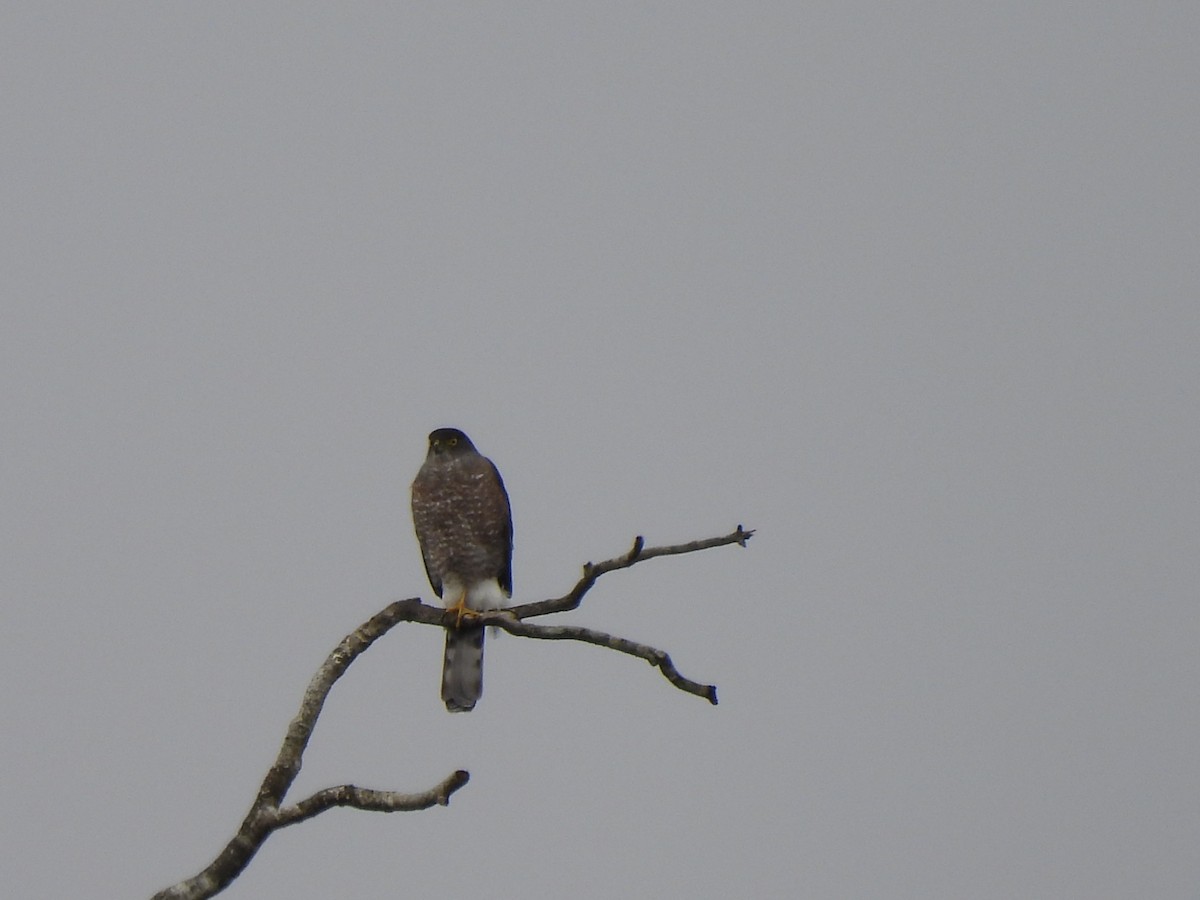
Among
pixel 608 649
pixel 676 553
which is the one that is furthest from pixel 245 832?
pixel 676 553

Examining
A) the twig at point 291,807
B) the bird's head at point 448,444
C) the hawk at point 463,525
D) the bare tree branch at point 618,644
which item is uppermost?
the bird's head at point 448,444

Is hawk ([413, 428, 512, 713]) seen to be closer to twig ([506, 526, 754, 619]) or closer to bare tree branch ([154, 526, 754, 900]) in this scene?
bare tree branch ([154, 526, 754, 900])

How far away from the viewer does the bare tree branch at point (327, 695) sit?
14.8 feet

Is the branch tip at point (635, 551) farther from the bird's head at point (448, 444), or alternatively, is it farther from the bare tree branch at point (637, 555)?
the bird's head at point (448, 444)

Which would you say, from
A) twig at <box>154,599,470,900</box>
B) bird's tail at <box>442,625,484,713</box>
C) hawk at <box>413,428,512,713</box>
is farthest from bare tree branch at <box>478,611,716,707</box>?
hawk at <box>413,428,512,713</box>

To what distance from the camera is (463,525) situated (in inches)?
339

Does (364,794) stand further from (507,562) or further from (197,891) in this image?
(507,562)

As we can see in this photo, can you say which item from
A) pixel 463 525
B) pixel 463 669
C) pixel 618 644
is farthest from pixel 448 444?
pixel 618 644

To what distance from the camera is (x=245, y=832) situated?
15.2 ft

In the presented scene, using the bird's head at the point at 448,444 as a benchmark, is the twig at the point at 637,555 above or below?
below

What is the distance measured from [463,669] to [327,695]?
8.81ft

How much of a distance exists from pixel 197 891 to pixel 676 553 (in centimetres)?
207

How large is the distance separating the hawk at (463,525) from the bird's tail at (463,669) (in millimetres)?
791

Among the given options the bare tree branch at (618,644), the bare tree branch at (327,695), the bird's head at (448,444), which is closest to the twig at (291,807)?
the bare tree branch at (327,695)
